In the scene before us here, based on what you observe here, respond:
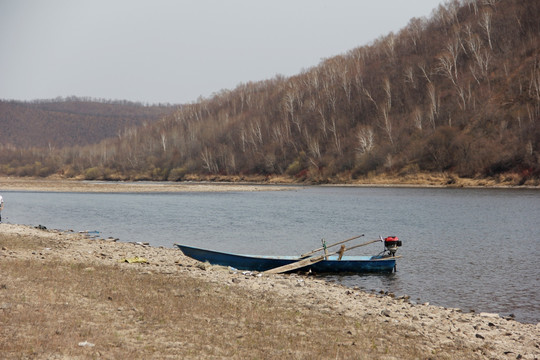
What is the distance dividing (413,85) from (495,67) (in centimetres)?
2049

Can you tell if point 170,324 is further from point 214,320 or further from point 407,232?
point 407,232

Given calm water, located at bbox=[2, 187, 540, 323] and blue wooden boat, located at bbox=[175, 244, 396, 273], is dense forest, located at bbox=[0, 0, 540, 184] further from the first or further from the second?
blue wooden boat, located at bbox=[175, 244, 396, 273]

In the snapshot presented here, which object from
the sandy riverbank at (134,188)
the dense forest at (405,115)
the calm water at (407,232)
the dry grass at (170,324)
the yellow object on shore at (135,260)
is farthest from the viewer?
the sandy riverbank at (134,188)

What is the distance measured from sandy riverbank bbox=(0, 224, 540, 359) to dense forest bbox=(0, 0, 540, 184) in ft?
234

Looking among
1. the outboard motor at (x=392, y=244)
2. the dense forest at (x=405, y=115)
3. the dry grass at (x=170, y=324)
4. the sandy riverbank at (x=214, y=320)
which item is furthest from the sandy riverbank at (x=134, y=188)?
the dry grass at (x=170, y=324)

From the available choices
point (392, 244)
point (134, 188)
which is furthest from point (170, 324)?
point (134, 188)

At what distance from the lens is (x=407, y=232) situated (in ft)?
118

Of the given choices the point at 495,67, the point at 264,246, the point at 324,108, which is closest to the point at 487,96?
the point at 495,67

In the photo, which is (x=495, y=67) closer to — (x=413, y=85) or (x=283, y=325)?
(x=413, y=85)

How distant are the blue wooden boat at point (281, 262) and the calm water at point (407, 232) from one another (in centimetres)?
75

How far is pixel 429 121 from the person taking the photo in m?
111

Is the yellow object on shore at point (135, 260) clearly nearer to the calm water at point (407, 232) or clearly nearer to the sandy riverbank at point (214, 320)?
the sandy riverbank at point (214, 320)

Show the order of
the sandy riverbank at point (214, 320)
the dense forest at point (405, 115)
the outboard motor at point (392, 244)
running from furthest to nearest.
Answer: the dense forest at point (405, 115)
the outboard motor at point (392, 244)
the sandy riverbank at point (214, 320)

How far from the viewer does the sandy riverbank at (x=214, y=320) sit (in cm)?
1028
